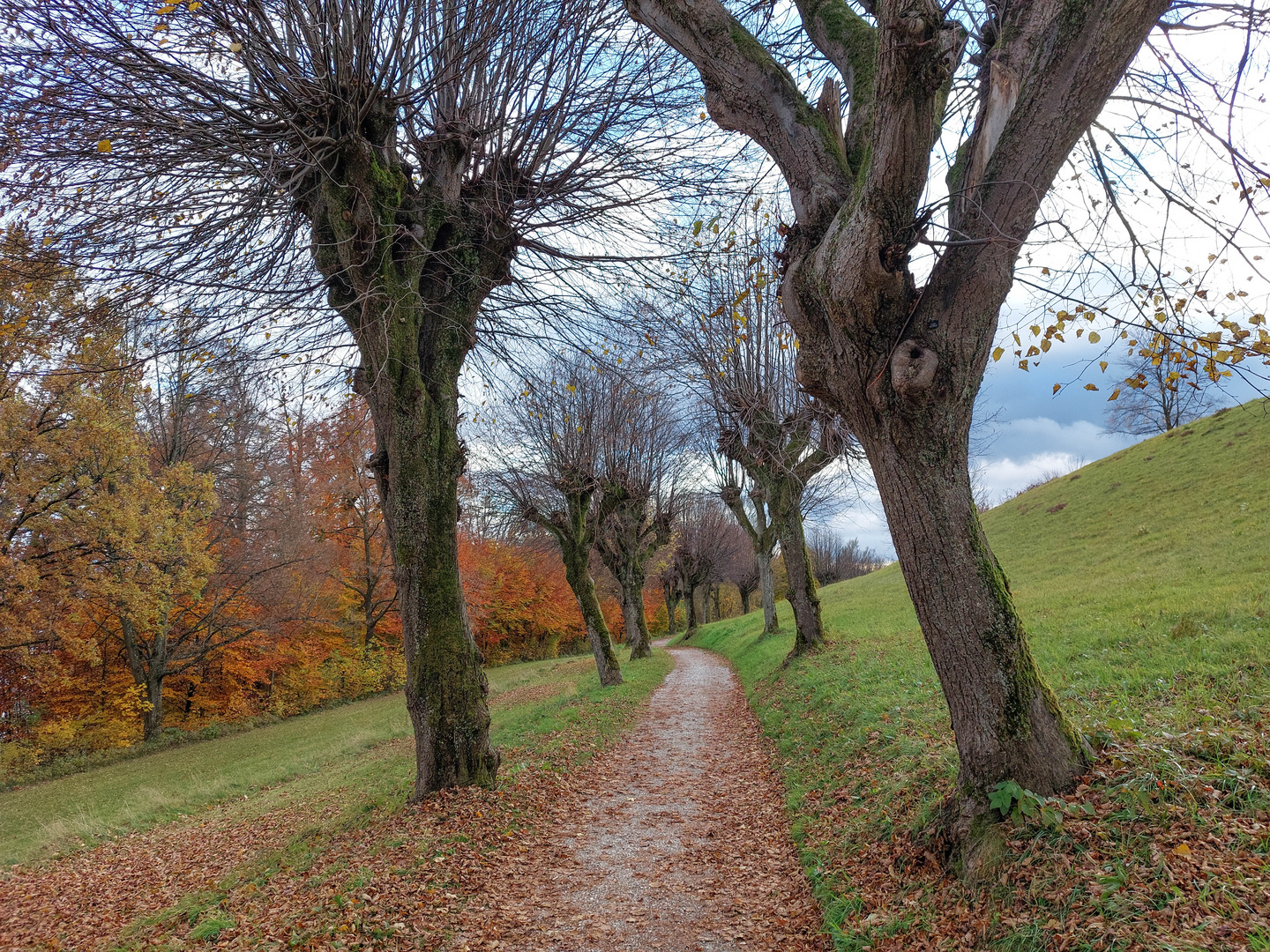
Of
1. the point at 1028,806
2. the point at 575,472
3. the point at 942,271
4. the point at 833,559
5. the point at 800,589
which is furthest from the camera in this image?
the point at 833,559

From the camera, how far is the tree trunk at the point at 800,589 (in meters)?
15.1

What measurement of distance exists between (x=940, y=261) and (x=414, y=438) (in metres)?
5.43

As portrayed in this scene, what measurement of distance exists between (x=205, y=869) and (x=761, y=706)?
889 cm

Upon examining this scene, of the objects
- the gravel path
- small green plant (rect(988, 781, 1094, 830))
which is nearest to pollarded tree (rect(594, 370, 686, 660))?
the gravel path

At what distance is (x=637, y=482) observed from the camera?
2100cm

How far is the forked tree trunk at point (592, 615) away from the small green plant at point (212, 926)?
11.6m

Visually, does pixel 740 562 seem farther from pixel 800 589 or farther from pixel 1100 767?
pixel 1100 767

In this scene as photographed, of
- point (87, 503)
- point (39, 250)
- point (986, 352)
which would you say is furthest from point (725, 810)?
point (87, 503)

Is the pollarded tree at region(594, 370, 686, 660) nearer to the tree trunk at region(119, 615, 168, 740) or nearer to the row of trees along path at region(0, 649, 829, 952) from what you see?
the row of trees along path at region(0, 649, 829, 952)

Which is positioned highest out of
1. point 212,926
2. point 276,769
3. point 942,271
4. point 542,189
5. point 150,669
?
point 542,189

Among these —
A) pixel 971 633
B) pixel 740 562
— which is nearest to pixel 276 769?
pixel 971 633

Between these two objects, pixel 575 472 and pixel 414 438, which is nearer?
pixel 414 438

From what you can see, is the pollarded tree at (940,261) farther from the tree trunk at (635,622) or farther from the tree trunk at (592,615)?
the tree trunk at (635,622)

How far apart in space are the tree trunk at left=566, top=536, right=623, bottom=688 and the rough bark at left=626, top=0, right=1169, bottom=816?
12.6m
